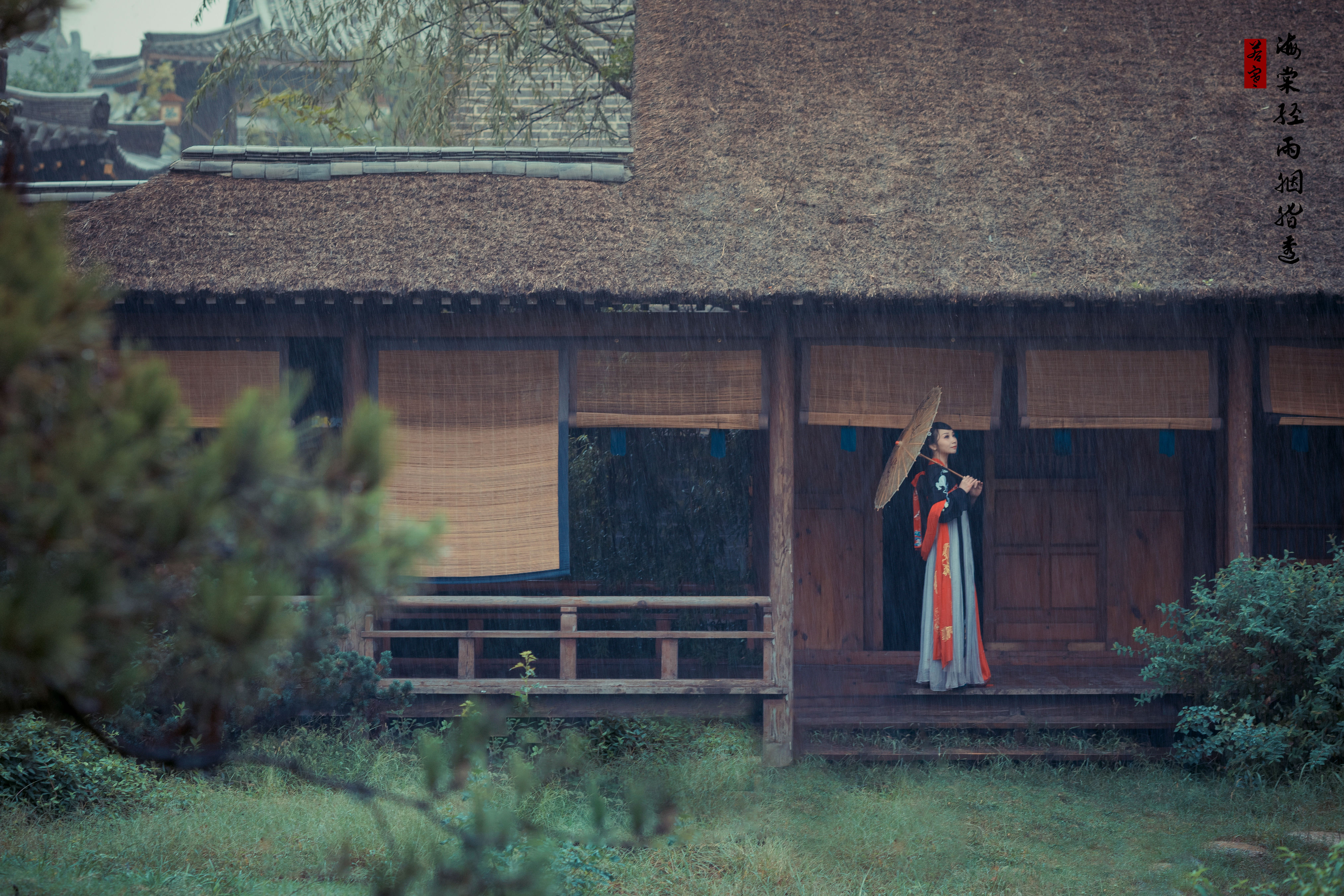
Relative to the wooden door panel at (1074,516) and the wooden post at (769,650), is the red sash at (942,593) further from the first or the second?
the wooden door panel at (1074,516)

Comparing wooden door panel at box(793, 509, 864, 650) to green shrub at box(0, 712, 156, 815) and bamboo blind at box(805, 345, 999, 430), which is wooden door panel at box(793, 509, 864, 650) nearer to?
bamboo blind at box(805, 345, 999, 430)

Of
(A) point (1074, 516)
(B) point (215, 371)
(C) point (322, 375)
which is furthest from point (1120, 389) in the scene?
(B) point (215, 371)

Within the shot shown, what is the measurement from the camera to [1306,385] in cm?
725

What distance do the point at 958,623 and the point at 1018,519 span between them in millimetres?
1881

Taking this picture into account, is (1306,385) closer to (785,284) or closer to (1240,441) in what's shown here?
(1240,441)

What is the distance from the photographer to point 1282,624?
614 cm

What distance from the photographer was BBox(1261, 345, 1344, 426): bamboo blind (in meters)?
7.23

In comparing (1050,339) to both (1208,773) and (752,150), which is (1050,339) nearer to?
(752,150)

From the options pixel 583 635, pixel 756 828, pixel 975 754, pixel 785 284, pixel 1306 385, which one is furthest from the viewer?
pixel 1306 385

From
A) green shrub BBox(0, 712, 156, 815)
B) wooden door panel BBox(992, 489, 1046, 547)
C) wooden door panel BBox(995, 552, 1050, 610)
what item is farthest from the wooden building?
green shrub BBox(0, 712, 156, 815)

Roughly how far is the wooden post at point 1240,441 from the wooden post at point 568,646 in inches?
178

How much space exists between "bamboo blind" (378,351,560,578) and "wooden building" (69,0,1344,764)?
2 cm

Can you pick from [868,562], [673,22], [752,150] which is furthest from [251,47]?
[868,562]

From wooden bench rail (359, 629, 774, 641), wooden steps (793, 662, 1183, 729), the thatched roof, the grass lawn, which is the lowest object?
the grass lawn
